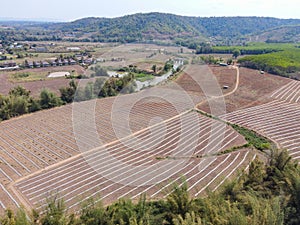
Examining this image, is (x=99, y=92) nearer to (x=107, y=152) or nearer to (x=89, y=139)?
(x=89, y=139)

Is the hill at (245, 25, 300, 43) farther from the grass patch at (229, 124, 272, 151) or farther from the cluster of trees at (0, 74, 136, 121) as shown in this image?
the grass patch at (229, 124, 272, 151)

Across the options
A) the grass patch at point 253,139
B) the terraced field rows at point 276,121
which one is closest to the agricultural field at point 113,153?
the grass patch at point 253,139

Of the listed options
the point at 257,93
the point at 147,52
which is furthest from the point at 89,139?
the point at 147,52

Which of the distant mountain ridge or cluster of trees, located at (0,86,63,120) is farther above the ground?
the distant mountain ridge

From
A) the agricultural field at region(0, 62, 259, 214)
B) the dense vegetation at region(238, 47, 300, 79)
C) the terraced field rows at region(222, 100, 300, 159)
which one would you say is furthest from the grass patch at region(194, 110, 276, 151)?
the dense vegetation at region(238, 47, 300, 79)

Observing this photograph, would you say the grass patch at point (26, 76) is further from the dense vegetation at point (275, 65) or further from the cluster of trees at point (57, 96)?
the dense vegetation at point (275, 65)

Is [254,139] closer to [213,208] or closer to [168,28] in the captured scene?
[213,208]

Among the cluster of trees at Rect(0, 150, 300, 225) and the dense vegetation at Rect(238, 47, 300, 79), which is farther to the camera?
the dense vegetation at Rect(238, 47, 300, 79)
